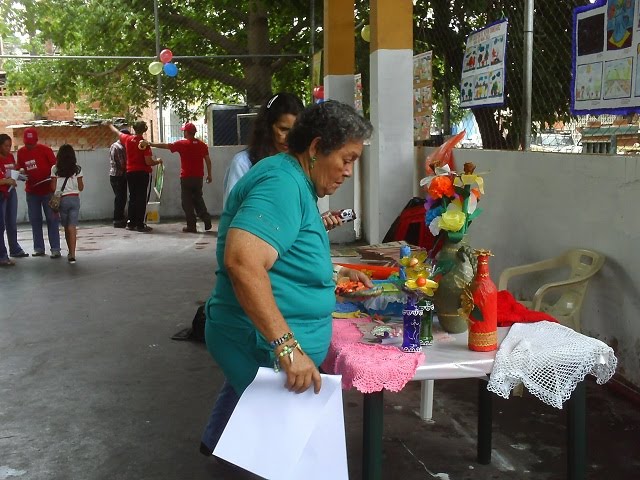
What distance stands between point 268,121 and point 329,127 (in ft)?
4.50

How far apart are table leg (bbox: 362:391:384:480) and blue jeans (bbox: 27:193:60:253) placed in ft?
25.8

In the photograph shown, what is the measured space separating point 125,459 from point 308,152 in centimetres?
209

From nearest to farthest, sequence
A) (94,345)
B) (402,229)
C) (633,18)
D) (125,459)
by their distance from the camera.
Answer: (125,459)
(633,18)
(94,345)
(402,229)

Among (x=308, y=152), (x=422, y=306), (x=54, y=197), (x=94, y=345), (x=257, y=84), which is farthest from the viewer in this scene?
(x=257, y=84)

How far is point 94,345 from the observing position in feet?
18.4

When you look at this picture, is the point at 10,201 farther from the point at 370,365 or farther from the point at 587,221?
the point at 370,365

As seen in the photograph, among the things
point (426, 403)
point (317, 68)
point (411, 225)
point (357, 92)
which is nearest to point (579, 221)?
point (426, 403)

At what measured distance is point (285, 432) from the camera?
2219 millimetres

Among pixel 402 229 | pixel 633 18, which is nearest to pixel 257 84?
pixel 402 229

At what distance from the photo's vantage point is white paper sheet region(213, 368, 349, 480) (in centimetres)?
221

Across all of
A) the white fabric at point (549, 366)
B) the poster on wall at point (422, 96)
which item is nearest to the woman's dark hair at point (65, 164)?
the poster on wall at point (422, 96)

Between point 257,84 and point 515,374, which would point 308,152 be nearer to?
point 515,374

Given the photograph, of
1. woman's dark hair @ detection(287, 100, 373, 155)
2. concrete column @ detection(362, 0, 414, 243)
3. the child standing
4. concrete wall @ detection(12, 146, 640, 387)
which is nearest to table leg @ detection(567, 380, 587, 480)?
woman's dark hair @ detection(287, 100, 373, 155)

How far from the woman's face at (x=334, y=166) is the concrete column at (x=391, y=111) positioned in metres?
5.31
